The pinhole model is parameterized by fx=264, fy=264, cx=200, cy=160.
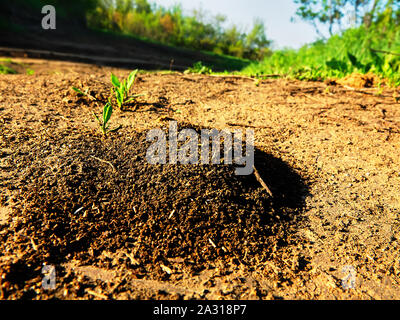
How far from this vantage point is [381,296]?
1164mm

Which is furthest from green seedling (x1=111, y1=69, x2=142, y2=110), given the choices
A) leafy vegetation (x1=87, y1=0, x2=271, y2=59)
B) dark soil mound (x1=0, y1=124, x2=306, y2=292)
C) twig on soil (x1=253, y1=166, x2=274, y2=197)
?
leafy vegetation (x1=87, y1=0, x2=271, y2=59)

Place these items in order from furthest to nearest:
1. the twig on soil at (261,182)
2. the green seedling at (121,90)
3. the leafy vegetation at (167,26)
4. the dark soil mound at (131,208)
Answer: the leafy vegetation at (167,26), the green seedling at (121,90), the twig on soil at (261,182), the dark soil mound at (131,208)

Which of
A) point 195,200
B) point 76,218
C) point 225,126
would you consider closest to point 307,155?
point 225,126

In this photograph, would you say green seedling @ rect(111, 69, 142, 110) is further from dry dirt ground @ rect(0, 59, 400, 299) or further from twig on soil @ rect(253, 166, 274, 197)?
twig on soil @ rect(253, 166, 274, 197)

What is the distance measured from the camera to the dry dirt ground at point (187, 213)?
1.16 meters

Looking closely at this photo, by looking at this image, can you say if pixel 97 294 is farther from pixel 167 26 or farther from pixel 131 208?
pixel 167 26

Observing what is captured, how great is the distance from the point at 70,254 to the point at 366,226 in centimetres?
161

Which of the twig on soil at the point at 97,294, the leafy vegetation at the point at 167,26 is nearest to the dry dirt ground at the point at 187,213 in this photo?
the twig on soil at the point at 97,294

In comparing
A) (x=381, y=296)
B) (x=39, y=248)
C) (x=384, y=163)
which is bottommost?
(x=381, y=296)

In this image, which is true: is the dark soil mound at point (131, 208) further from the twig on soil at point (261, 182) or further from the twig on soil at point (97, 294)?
the twig on soil at point (97, 294)

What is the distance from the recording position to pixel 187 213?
1.46m

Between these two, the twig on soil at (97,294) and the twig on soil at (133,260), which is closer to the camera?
the twig on soil at (97,294)

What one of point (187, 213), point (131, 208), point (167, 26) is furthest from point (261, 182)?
point (167, 26)
